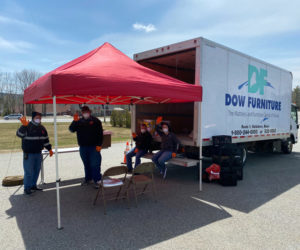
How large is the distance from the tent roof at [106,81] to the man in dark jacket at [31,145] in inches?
20.2

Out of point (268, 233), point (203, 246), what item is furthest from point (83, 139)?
point (268, 233)

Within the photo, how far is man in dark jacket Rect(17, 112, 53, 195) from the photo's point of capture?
4832mm

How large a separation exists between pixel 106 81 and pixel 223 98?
10.8ft

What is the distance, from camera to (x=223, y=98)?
19.7ft

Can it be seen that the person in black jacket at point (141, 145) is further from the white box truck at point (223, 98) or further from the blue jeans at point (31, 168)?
the blue jeans at point (31, 168)

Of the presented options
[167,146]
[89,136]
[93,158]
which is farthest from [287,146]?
[89,136]

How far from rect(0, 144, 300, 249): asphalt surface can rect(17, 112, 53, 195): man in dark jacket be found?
384mm

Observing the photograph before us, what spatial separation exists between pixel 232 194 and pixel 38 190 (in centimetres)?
→ 406

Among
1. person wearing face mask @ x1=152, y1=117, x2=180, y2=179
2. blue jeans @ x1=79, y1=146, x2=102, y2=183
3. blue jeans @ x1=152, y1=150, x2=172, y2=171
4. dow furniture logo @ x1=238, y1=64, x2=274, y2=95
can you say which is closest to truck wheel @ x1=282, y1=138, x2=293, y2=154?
dow furniture logo @ x1=238, y1=64, x2=274, y2=95

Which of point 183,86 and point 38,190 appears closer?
point 183,86

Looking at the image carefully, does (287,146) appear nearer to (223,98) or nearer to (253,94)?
(253,94)

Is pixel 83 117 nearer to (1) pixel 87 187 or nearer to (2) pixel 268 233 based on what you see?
(1) pixel 87 187

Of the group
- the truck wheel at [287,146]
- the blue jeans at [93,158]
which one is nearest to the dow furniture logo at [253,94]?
the truck wheel at [287,146]

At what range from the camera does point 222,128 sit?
6066mm
